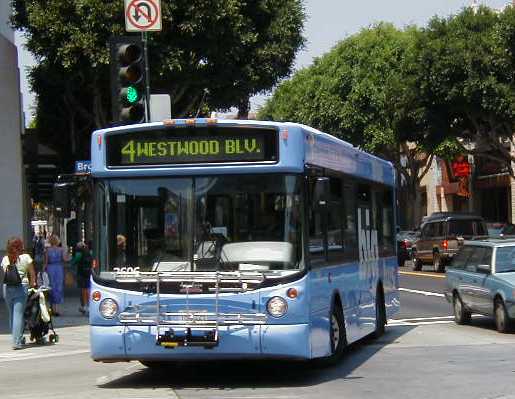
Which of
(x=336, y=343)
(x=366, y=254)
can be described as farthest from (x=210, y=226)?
(x=366, y=254)

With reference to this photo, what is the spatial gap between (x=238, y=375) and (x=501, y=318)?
5.83m

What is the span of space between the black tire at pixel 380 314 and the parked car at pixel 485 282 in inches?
66.0

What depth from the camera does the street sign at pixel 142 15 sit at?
15805 millimetres

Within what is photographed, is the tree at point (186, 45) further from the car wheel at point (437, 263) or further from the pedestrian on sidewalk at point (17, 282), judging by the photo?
the pedestrian on sidewalk at point (17, 282)

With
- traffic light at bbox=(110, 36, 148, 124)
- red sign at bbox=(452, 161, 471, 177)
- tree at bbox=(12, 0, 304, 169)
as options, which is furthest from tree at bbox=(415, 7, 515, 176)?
traffic light at bbox=(110, 36, 148, 124)

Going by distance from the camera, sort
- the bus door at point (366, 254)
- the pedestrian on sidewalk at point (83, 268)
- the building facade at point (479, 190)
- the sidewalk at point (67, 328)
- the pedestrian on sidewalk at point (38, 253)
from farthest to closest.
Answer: the building facade at point (479, 190), the pedestrian on sidewalk at point (38, 253), the pedestrian on sidewalk at point (83, 268), the sidewalk at point (67, 328), the bus door at point (366, 254)

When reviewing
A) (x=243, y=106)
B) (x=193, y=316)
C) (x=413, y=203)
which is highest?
(x=243, y=106)

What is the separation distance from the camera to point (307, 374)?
12.7 m

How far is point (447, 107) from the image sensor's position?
4250 centimetres

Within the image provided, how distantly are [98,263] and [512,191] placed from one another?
44447mm

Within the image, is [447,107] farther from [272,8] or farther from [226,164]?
[226,164]

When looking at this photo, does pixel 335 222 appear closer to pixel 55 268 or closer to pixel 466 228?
pixel 55 268

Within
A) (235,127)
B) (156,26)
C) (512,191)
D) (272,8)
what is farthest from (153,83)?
(512,191)

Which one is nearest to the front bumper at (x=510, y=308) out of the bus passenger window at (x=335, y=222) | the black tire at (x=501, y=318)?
the black tire at (x=501, y=318)
